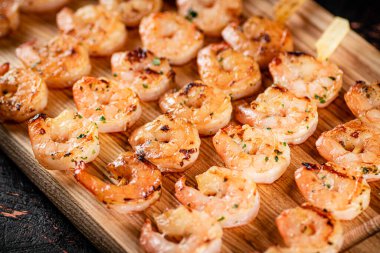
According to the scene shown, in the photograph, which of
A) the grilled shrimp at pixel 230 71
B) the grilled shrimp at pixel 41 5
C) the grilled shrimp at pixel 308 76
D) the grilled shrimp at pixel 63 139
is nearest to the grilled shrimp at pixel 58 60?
the grilled shrimp at pixel 63 139

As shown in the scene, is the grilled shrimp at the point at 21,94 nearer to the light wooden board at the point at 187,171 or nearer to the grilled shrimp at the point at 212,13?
the light wooden board at the point at 187,171

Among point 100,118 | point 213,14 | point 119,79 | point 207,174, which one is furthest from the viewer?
point 213,14

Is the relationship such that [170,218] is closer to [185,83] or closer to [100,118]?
[100,118]

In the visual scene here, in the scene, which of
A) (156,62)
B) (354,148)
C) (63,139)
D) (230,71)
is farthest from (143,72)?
(354,148)

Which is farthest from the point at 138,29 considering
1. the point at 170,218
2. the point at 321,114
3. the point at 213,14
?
the point at 170,218

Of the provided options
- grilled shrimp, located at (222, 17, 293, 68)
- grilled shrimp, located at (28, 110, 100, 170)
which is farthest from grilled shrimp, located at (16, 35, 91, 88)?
grilled shrimp, located at (222, 17, 293, 68)

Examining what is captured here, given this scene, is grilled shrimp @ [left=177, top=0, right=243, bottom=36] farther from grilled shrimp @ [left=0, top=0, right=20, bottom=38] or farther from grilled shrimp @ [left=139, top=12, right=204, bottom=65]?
grilled shrimp @ [left=0, top=0, right=20, bottom=38]
